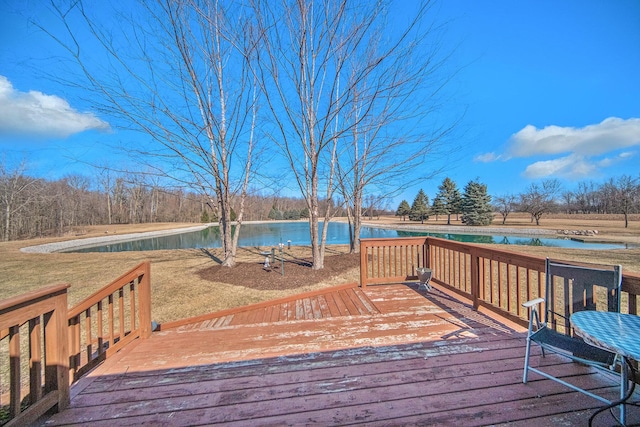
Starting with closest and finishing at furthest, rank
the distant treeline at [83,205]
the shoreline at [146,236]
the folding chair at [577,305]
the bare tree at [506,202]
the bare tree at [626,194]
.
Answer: the folding chair at [577,305]
the shoreline at [146,236]
the distant treeline at [83,205]
the bare tree at [626,194]
the bare tree at [506,202]

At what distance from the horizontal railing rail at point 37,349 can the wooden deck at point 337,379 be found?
0.52 ft

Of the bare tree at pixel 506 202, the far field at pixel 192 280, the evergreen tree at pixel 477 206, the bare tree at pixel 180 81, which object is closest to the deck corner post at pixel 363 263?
the far field at pixel 192 280

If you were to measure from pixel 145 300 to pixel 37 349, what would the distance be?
4.25 ft

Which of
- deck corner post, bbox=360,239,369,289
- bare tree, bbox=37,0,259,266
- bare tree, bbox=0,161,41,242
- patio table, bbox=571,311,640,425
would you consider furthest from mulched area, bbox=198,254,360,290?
bare tree, bbox=0,161,41,242

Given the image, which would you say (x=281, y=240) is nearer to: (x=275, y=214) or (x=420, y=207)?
(x=420, y=207)

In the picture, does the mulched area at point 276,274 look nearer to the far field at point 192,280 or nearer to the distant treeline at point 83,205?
the far field at point 192,280

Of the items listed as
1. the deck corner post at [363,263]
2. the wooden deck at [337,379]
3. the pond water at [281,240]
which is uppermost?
the deck corner post at [363,263]

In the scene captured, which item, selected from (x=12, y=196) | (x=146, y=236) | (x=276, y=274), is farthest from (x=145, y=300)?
(x=12, y=196)

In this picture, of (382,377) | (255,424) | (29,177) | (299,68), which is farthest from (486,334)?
(29,177)

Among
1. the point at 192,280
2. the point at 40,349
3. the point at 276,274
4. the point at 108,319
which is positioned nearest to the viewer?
the point at 40,349

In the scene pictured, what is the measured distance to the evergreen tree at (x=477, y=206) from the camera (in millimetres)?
30078

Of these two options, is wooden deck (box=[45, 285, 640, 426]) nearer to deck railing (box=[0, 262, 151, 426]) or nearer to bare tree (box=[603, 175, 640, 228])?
deck railing (box=[0, 262, 151, 426])

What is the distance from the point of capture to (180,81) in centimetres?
538

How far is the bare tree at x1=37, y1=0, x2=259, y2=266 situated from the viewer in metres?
3.97
